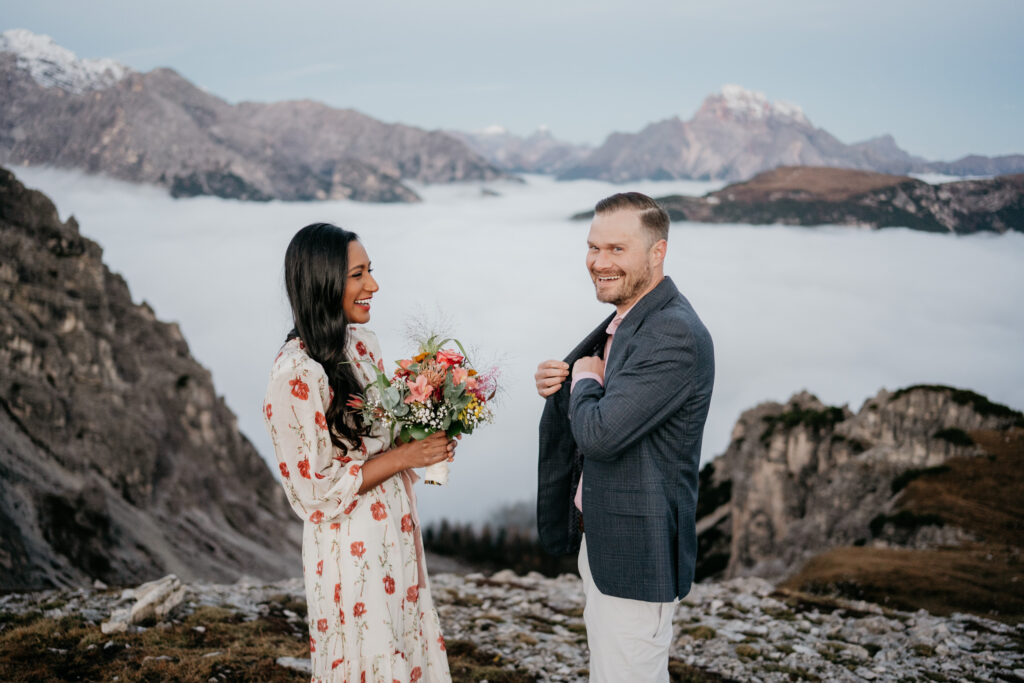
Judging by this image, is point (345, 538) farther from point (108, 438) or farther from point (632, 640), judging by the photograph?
point (108, 438)

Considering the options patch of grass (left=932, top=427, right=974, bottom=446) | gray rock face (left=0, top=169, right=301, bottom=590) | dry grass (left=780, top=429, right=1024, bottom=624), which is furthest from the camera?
gray rock face (left=0, top=169, right=301, bottom=590)

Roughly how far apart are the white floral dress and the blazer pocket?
5.48ft

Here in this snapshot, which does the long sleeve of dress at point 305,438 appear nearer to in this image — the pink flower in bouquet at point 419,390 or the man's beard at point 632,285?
the pink flower in bouquet at point 419,390

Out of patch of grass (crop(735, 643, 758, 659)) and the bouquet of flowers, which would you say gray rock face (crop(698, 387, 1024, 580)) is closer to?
patch of grass (crop(735, 643, 758, 659))

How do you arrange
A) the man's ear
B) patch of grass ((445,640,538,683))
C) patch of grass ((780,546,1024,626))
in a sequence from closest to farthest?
the man's ear, patch of grass ((445,640,538,683)), patch of grass ((780,546,1024,626))

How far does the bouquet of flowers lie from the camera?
4.57 meters

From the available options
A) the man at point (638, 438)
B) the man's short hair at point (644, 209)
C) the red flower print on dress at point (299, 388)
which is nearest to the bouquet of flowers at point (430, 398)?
the red flower print on dress at point (299, 388)

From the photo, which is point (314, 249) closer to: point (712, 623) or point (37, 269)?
point (712, 623)

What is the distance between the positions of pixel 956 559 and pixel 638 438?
92.6 ft

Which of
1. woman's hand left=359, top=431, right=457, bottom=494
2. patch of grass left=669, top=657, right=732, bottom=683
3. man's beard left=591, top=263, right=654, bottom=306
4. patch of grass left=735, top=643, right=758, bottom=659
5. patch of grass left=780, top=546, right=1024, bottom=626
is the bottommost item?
patch of grass left=780, top=546, right=1024, bottom=626

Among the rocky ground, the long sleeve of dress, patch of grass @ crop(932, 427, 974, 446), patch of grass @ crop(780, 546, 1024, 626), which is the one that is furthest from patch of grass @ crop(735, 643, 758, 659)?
patch of grass @ crop(932, 427, 974, 446)

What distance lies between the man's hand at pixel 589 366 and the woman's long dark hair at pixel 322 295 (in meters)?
1.60

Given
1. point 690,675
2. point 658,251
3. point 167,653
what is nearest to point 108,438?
point 167,653

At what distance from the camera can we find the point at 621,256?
176 inches
